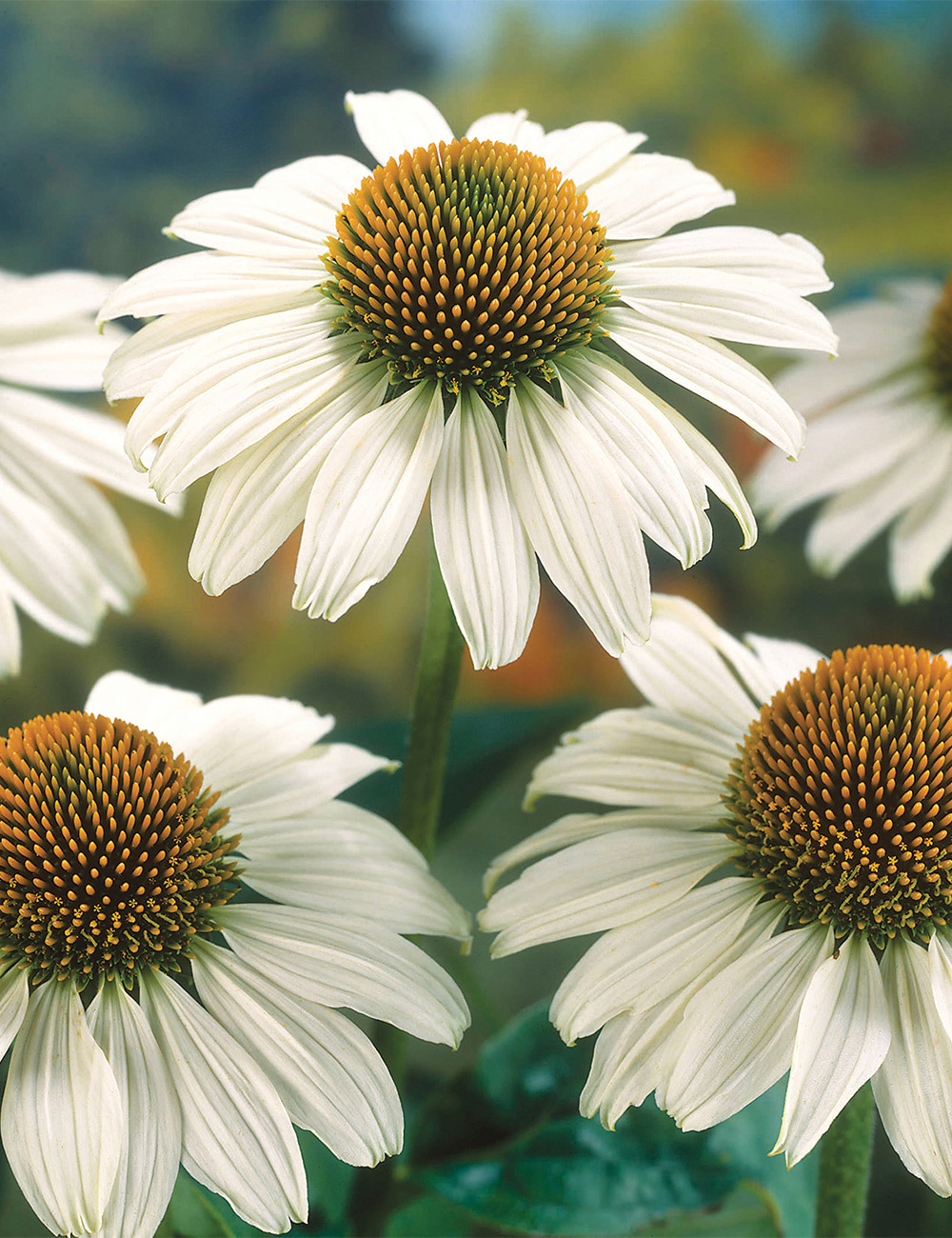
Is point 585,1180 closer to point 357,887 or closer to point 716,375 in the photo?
point 357,887

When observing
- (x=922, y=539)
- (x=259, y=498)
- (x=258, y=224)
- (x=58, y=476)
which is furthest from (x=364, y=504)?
(x=922, y=539)

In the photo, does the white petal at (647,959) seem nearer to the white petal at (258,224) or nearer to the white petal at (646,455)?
the white petal at (646,455)

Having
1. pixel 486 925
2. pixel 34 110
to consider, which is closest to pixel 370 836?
pixel 486 925

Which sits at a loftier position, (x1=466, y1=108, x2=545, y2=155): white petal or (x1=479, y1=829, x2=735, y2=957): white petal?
(x1=466, y1=108, x2=545, y2=155): white petal

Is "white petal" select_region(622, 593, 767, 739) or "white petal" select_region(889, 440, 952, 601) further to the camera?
"white petal" select_region(889, 440, 952, 601)

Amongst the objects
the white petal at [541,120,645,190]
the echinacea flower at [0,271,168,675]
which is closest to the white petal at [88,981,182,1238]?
the echinacea flower at [0,271,168,675]

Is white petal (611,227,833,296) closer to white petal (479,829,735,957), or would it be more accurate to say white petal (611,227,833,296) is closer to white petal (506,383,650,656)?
white petal (506,383,650,656)
